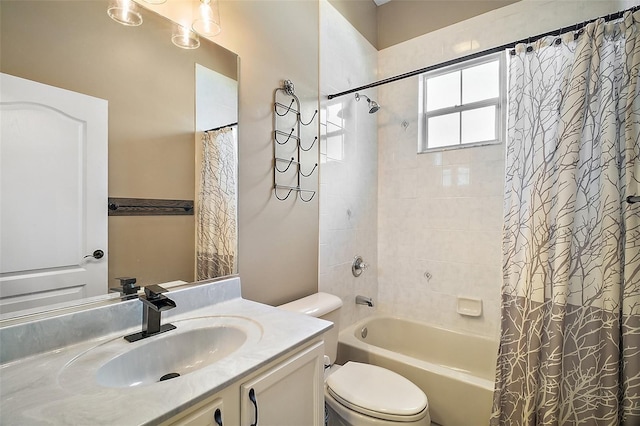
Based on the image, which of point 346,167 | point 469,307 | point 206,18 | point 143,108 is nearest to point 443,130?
point 346,167

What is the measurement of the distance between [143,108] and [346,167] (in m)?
1.38

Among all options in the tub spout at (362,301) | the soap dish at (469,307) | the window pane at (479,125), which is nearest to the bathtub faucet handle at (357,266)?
the tub spout at (362,301)

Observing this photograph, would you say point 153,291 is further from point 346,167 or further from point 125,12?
point 346,167

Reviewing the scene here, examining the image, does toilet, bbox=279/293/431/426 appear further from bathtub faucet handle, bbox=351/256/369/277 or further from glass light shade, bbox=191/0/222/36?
glass light shade, bbox=191/0/222/36

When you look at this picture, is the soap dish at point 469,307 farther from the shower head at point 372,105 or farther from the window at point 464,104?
the shower head at point 372,105

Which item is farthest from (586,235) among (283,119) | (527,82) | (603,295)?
(283,119)

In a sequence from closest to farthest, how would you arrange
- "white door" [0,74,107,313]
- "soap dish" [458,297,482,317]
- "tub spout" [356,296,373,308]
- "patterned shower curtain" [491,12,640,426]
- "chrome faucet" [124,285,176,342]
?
1. "white door" [0,74,107,313]
2. "chrome faucet" [124,285,176,342]
3. "patterned shower curtain" [491,12,640,426]
4. "soap dish" [458,297,482,317]
5. "tub spout" [356,296,373,308]

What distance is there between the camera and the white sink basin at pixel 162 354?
0.74 meters

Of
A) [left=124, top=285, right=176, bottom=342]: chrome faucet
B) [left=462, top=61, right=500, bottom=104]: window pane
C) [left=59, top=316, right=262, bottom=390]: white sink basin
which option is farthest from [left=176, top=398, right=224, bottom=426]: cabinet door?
[left=462, top=61, right=500, bottom=104]: window pane

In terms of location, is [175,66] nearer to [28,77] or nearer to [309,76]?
[28,77]

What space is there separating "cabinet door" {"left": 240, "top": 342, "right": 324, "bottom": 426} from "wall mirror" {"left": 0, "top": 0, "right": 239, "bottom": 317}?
568mm

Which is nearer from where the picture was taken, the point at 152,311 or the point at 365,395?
the point at 152,311

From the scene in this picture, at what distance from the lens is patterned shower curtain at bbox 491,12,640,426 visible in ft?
4.24

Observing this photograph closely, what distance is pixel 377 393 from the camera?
132 cm
